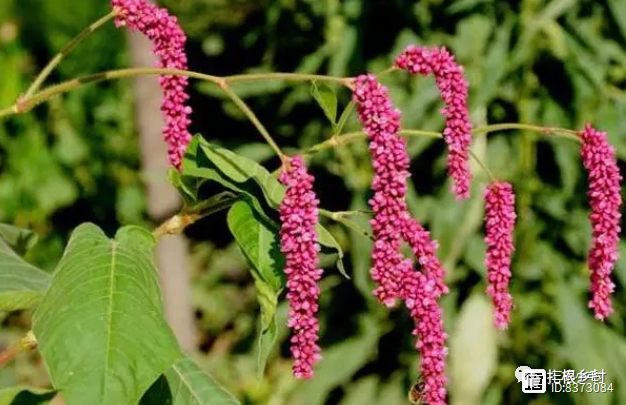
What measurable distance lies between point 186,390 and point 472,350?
306 centimetres

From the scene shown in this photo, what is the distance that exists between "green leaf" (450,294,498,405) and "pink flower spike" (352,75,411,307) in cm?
322

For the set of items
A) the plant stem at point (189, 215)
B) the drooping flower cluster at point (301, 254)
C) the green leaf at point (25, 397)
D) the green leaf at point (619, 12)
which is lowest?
the green leaf at point (25, 397)

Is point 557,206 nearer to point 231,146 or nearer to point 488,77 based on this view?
point 488,77

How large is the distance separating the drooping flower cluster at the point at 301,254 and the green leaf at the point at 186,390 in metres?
0.23

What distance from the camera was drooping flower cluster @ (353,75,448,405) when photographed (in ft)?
4.72

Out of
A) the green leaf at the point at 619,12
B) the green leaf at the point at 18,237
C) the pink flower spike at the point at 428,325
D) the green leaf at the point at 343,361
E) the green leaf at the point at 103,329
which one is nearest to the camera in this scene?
the green leaf at the point at 103,329

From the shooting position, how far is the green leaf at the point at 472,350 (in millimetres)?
4621

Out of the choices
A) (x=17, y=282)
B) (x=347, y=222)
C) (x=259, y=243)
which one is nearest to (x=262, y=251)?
(x=259, y=243)

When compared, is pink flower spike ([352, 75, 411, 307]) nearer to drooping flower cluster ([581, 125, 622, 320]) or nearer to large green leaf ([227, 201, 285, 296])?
large green leaf ([227, 201, 285, 296])

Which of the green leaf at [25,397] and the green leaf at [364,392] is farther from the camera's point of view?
the green leaf at [364,392]

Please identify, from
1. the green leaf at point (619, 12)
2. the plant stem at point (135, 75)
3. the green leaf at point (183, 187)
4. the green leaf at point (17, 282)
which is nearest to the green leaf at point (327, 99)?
the plant stem at point (135, 75)

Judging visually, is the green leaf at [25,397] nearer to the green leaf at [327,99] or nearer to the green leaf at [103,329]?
the green leaf at [103,329]

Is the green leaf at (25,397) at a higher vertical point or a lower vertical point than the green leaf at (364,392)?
lower

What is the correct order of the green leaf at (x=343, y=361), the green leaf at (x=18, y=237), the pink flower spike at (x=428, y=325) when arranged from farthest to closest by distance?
1. the green leaf at (x=343, y=361)
2. the green leaf at (x=18, y=237)
3. the pink flower spike at (x=428, y=325)
